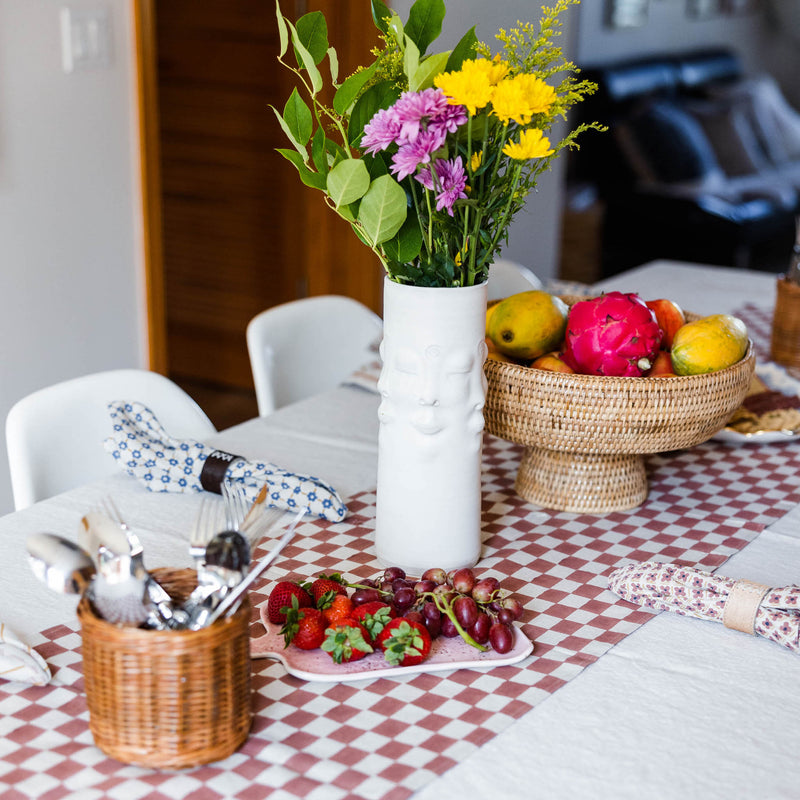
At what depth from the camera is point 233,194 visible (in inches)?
136

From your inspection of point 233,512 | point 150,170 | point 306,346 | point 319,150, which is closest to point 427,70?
point 319,150

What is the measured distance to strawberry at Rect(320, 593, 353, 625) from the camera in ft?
3.01

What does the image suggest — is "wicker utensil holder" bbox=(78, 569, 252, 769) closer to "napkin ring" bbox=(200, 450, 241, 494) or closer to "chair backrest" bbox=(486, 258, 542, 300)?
"napkin ring" bbox=(200, 450, 241, 494)

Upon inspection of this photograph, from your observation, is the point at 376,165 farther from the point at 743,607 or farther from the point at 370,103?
the point at 743,607

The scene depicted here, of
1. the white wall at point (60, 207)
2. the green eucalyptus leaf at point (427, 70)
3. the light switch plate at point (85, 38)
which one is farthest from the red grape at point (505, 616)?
the light switch plate at point (85, 38)

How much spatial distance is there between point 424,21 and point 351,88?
9cm

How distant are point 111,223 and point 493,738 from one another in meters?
1.86

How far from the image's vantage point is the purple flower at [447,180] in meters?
0.94

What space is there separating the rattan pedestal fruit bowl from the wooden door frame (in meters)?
1.51

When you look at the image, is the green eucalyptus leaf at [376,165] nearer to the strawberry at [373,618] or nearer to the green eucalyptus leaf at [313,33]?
the green eucalyptus leaf at [313,33]

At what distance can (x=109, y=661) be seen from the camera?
0.73 meters

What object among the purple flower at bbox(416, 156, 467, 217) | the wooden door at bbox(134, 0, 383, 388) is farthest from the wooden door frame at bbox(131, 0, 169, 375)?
the purple flower at bbox(416, 156, 467, 217)

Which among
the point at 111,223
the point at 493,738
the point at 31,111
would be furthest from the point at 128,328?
the point at 493,738

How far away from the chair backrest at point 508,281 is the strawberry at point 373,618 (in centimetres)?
131
